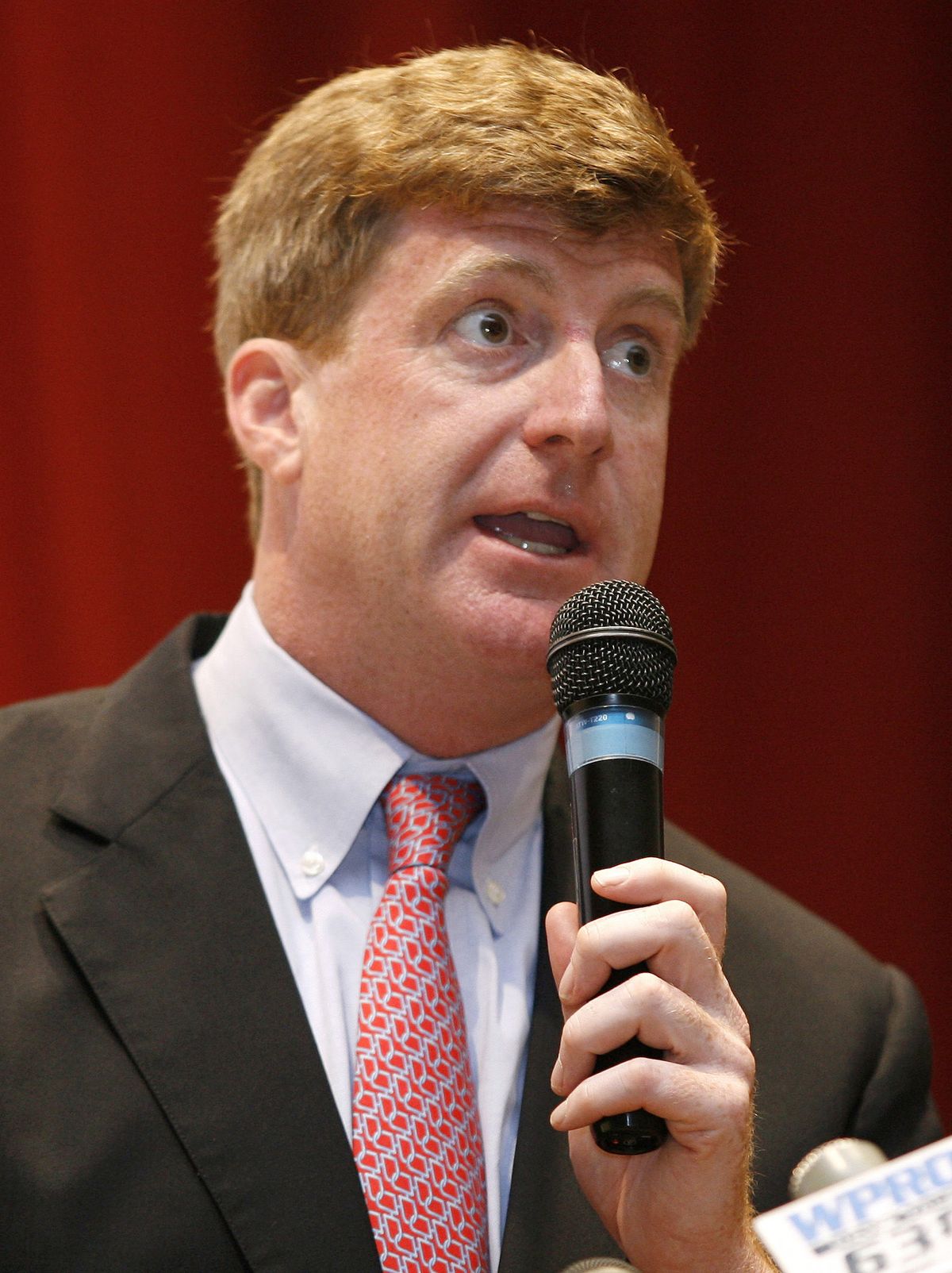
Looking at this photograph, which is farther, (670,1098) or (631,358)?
(631,358)

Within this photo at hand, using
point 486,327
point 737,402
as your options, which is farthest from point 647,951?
point 737,402

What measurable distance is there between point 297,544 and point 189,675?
221 mm

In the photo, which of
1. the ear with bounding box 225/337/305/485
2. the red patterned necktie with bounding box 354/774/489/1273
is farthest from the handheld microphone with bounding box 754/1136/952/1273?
the ear with bounding box 225/337/305/485

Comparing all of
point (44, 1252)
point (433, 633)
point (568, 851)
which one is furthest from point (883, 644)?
point (44, 1252)

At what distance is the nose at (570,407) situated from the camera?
1.60m

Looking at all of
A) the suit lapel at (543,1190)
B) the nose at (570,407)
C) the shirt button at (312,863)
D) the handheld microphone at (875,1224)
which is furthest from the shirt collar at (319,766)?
the handheld microphone at (875,1224)

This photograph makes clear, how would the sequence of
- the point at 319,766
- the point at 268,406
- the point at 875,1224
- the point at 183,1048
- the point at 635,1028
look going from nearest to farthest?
the point at 875,1224 < the point at 635,1028 < the point at 183,1048 < the point at 319,766 < the point at 268,406

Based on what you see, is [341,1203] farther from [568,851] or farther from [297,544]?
[297,544]

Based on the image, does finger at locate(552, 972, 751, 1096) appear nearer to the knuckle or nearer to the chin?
the knuckle

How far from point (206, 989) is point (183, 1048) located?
7cm

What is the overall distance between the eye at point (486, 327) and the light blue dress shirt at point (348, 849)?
45 centimetres

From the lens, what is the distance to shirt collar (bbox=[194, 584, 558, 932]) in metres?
1.68

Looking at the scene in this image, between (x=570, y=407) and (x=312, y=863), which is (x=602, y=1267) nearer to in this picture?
(x=312, y=863)

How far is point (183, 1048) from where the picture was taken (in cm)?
144
